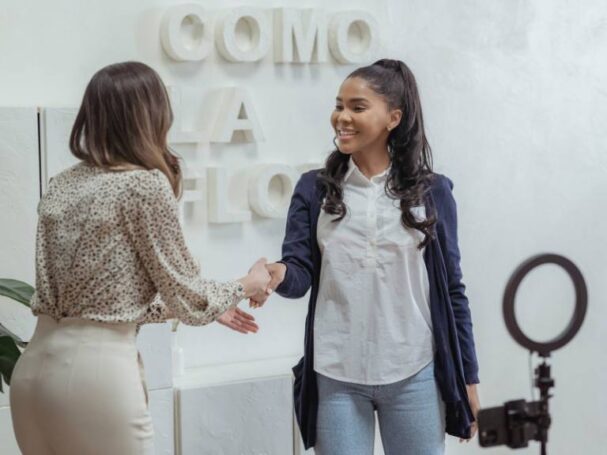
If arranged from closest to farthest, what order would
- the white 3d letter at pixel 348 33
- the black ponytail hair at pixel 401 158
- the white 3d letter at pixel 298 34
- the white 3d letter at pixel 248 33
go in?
the black ponytail hair at pixel 401 158 → the white 3d letter at pixel 248 33 → the white 3d letter at pixel 298 34 → the white 3d letter at pixel 348 33

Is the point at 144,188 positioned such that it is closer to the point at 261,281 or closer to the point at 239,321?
the point at 261,281

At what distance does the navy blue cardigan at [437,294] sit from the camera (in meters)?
2.66

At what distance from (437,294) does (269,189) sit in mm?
1264

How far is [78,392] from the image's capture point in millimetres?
2117

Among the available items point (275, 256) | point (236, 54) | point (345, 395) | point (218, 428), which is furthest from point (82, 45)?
point (345, 395)

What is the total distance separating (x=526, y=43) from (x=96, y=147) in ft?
8.47

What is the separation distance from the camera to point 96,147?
7.20 feet

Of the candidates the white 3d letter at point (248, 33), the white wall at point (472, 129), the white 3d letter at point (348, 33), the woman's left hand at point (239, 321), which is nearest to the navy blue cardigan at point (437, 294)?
the woman's left hand at point (239, 321)

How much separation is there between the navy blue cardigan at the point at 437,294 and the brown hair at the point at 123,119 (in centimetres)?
58

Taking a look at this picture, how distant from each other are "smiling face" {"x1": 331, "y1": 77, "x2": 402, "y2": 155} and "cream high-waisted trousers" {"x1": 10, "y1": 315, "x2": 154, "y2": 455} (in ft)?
2.62

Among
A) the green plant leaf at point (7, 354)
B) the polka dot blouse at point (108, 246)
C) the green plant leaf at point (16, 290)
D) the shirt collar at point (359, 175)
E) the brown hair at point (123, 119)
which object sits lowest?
the green plant leaf at point (7, 354)

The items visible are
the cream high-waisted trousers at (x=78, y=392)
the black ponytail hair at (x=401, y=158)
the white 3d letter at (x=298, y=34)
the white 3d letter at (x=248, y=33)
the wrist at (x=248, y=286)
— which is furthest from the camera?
the white 3d letter at (x=298, y=34)

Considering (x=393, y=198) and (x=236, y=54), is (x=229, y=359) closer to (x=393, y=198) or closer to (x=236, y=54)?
(x=236, y=54)

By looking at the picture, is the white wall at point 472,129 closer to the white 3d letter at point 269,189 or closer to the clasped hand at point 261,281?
the white 3d letter at point 269,189
